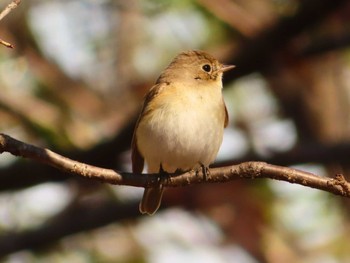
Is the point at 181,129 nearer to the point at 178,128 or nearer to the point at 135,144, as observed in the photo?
the point at 178,128

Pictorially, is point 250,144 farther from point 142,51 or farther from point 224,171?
point 224,171

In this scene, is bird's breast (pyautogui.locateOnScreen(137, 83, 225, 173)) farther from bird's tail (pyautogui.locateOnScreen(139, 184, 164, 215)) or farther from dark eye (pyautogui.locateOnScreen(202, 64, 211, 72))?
dark eye (pyautogui.locateOnScreen(202, 64, 211, 72))

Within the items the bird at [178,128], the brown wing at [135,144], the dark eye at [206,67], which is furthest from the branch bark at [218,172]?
the dark eye at [206,67]

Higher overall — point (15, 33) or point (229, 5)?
point (229, 5)

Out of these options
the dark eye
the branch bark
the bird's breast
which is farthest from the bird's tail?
the branch bark

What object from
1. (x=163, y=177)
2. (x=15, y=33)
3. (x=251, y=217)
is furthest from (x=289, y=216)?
(x=163, y=177)

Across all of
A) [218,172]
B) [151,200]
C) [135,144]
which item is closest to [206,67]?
[135,144]
